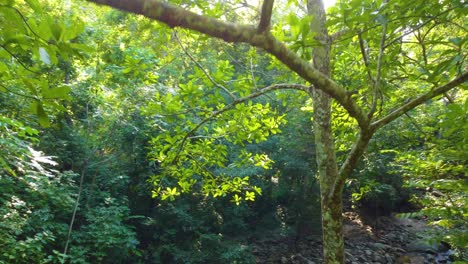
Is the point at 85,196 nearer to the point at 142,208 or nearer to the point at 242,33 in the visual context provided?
the point at 142,208

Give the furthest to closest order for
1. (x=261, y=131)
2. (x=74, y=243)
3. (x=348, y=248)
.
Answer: (x=348, y=248)
(x=74, y=243)
(x=261, y=131)

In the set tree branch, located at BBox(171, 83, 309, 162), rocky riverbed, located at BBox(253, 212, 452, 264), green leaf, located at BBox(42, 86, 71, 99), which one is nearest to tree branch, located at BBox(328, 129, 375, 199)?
tree branch, located at BBox(171, 83, 309, 162)

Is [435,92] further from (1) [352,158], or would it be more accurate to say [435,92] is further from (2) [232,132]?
(2) [232,132]

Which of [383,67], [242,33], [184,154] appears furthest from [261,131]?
[242,33]

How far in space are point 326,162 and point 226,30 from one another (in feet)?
5.20

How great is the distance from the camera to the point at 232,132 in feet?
10.8

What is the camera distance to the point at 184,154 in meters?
3.27

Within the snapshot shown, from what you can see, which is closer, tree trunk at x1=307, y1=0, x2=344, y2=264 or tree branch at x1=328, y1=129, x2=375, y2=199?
tree branch at x1=328, y1=129, x2=375, y2=199

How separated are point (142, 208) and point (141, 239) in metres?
0.67

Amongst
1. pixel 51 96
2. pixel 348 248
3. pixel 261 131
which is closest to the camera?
pixel 51 96

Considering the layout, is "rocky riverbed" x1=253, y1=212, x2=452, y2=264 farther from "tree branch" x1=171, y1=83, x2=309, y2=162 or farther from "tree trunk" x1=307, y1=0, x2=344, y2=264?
"tree branch" x1=171, y1=83, x2=309, y2=162

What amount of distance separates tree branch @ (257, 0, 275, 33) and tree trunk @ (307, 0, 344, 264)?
3.46 ft

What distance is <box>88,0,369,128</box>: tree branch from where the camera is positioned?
1.19 meters

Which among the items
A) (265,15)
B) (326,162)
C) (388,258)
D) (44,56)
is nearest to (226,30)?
(265,15)
